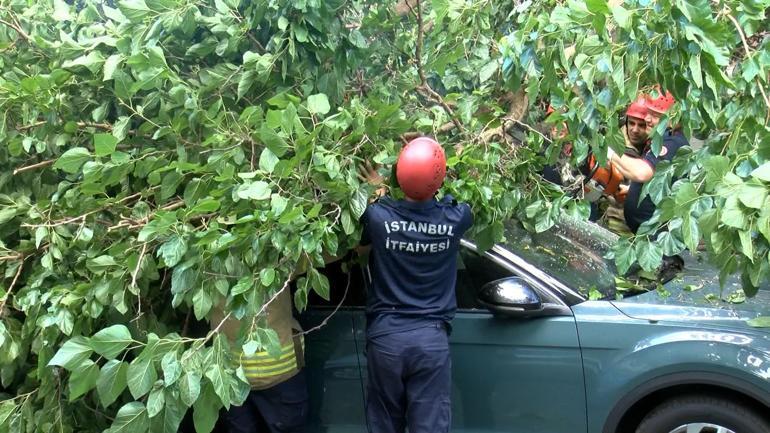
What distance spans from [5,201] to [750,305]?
11.9 ft

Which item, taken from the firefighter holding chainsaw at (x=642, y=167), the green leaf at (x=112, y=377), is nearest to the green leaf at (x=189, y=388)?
the green leaf at (x=112, y=377)

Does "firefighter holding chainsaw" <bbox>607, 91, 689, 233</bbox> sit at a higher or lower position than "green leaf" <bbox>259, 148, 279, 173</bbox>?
higher

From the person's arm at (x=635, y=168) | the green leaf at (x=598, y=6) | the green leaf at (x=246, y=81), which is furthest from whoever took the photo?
the person's arm at (x=635, y=168)

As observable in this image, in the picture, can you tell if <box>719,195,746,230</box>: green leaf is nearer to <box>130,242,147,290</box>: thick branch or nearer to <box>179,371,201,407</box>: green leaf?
<box>179,371,201,407</box>: green leaf

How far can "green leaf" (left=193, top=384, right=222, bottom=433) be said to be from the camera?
7.87ft

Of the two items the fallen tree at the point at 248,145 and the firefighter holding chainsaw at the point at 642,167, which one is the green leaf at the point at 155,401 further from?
the firefighter holding chainsaw at the point at 642,167

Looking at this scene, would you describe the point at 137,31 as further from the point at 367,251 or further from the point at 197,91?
the point at 367,251

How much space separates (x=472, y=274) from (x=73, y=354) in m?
1.84

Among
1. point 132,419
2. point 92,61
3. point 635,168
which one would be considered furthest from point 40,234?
point 635,168

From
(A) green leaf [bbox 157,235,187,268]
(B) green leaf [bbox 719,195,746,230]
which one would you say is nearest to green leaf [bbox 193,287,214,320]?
(A) green leaf [bbox 157,235,187,268]

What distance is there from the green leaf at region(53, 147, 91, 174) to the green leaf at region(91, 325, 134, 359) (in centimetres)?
79

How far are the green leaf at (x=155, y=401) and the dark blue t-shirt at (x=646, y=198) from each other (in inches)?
121

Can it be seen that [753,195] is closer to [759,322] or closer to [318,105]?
[759,322]

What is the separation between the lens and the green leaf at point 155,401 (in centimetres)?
230
